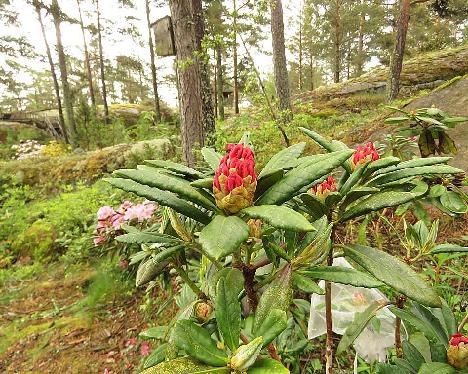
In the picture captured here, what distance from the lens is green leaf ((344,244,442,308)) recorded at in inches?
24.3

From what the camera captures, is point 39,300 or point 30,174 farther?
point 30,174

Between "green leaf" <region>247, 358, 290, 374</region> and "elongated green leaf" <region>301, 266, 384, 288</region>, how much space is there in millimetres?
200

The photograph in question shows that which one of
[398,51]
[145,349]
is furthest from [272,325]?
[398,51]

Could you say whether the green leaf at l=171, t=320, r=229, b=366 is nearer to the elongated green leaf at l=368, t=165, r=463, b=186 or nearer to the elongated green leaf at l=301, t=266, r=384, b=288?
the elongated green leaf at l=301, t=266, r=384, b=288

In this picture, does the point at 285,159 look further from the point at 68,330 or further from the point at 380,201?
the point at 68,330

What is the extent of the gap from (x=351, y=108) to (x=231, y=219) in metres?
11.1

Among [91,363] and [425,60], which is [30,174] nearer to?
[91,363]

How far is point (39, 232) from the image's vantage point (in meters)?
5.11

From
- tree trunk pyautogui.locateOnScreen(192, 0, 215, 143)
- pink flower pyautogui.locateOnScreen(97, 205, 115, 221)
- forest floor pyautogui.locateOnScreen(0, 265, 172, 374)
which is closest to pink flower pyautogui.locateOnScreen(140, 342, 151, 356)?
forest floor pyautogui.locateOnScreen(0, 265, 172, 374)

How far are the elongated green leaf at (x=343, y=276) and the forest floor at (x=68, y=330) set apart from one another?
7.08ft

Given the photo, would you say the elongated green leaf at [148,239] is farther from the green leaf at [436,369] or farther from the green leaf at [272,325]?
the green leaf at [436,369]

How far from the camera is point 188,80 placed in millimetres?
3893

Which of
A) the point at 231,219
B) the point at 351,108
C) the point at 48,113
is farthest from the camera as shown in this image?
the point at 48,113

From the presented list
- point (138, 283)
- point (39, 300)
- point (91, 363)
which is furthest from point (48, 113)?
point (138, 283)
